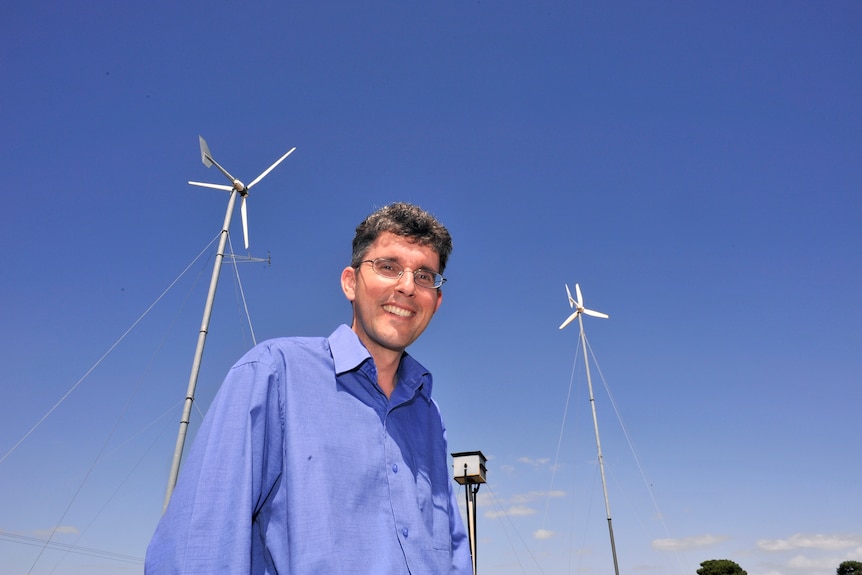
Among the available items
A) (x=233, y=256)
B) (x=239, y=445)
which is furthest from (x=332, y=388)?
(x=233, y=256)

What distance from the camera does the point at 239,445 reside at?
2.14 m

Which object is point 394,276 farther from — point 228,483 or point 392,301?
point 228,483

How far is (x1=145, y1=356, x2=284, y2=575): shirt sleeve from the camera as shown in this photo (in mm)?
1913

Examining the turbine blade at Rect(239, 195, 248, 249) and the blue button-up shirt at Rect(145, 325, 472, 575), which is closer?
the blue button-up shirt at Rect(145, 325, 472, 575)

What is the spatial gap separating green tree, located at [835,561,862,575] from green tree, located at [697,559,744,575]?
9.62m

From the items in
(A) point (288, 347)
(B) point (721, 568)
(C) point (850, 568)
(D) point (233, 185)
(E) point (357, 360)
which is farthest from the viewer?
(B) point (721, 568)

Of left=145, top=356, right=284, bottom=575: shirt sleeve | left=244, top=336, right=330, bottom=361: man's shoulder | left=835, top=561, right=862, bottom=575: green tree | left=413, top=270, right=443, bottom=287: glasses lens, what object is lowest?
left=835, top=561, right=862, bottom=575: green tree

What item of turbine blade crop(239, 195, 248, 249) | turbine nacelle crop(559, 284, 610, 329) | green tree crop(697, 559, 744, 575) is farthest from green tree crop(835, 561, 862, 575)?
turbine blade crop(239, 195, 248, 249)

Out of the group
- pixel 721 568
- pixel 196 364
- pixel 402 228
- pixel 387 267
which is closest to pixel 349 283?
pixel 387 267

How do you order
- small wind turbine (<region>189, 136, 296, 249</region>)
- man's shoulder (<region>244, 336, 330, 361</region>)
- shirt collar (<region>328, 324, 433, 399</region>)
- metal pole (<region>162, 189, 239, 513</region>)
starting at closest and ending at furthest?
man's shoulder (<region>244, 336, 330, 361</region>), shirt collar (<region>328, 324, 433, 399</region>), metal pole (<region>162, 189, 239, 513</region>), small wind turbine (<region>189, 136, 296, 249</region>)

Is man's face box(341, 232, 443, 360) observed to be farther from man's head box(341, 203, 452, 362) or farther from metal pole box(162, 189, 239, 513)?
metal pole box(162, 189, 239, 513)

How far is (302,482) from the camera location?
228cm

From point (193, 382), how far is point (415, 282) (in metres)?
18.0

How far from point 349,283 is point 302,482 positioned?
1.43 meters
